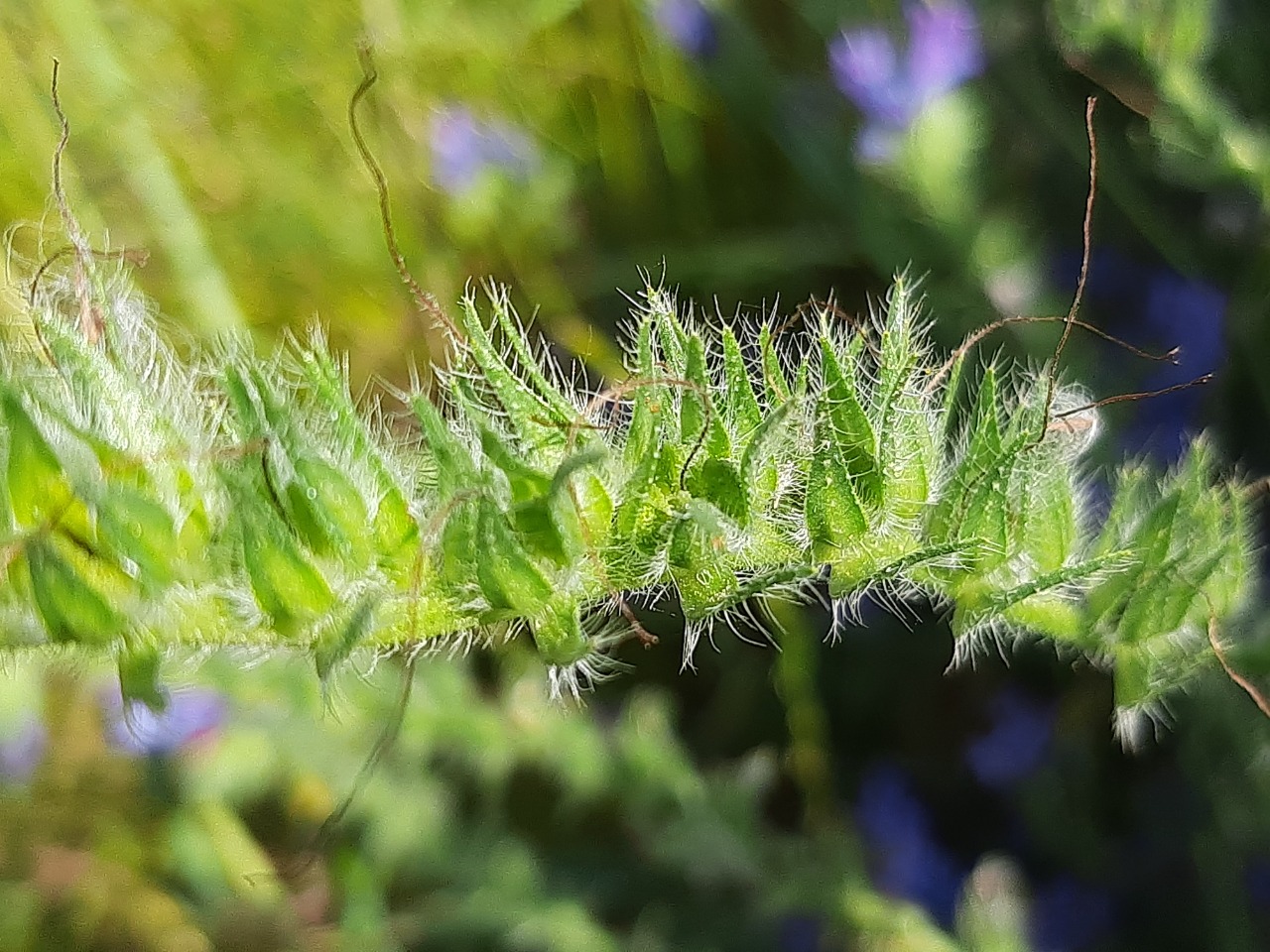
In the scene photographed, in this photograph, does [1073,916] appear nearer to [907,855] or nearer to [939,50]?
[907,855]

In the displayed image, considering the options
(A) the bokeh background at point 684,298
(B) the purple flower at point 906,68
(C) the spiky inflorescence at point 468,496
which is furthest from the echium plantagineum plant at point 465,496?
(B) the purple flower at point 906,68

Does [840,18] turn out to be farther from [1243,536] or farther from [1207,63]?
[1243,536]

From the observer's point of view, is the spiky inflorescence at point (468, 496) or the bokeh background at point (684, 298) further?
the bokeh background at point (684, 298)

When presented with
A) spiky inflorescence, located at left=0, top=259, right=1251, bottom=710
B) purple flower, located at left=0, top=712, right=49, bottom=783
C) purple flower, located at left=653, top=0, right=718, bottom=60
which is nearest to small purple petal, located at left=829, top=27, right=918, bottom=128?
purple flower, located at left=653, top=0, right=718, bottom=60

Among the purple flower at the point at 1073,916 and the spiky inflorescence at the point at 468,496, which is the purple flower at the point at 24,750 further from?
the purple flower at the point at 1073,916

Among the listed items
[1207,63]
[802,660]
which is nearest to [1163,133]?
[1207,63]
